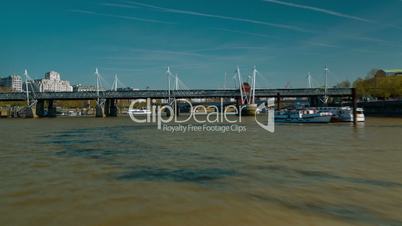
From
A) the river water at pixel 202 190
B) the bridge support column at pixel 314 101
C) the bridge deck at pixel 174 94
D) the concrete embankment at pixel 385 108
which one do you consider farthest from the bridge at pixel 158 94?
the river water at pixel 202 190

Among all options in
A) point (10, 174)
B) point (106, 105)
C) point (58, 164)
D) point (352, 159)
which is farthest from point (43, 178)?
point (106, 105)

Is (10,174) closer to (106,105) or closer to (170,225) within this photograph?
(170,225)

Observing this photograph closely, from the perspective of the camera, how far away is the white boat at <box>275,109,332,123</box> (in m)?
67.7

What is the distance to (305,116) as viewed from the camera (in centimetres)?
7056

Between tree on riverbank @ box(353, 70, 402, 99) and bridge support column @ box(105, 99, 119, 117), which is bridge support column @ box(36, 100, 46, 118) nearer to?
bridge support column @ box(105, 99, 119, 117)

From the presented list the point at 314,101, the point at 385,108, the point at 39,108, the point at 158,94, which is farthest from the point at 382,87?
the point at 39,108

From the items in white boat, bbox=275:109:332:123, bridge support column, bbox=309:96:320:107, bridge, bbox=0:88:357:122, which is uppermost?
bridge, bbox=0:88:357:122

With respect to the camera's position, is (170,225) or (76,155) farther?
(76,155)

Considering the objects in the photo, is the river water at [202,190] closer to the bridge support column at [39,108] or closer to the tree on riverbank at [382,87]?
the tree on riverbank at [382,87]

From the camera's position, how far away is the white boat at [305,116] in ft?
222

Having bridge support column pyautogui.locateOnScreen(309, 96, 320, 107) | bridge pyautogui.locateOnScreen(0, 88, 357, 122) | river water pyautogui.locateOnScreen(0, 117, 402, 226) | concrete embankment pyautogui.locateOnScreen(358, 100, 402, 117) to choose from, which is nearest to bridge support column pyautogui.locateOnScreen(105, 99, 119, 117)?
bridge pyautogui.locateOnScreen(0, 88, 357, 122)

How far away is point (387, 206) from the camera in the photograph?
Answer: 10.9 meters

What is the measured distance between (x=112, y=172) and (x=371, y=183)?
30.8 feet

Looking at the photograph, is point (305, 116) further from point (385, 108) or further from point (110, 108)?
point (110, 108)
